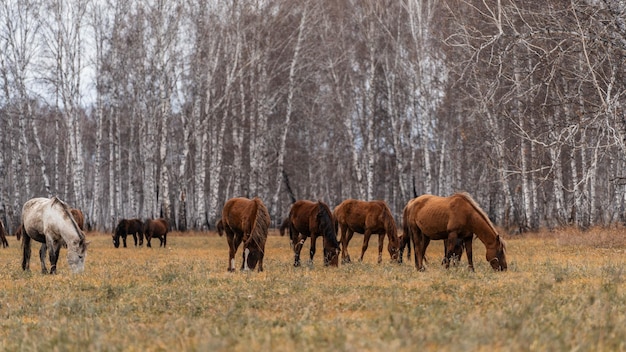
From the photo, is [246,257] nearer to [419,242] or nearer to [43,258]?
[419,242]

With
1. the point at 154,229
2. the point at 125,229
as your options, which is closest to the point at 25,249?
the point at 125,229

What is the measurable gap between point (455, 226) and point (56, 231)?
807 cm

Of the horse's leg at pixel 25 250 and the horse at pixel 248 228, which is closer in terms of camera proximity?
the horse at pixel 248 228

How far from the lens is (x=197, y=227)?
33469 mm

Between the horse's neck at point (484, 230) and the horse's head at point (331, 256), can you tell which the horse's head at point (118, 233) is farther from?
the horse's neck at point (484, 230)

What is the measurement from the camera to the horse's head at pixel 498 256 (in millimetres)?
12008

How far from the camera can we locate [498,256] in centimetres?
1207

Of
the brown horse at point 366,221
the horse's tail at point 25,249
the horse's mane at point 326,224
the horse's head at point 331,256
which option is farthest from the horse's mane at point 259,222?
the horse's tail at point 25,249

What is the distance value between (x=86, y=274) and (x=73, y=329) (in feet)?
21.1

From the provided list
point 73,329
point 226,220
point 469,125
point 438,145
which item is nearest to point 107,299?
point 73,329

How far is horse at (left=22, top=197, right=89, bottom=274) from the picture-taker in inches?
517

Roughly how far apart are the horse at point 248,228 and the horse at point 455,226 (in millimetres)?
3160

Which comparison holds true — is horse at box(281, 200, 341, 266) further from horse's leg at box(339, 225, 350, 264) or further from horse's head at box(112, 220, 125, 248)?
horse's head at box(112, 220, 125, 248)

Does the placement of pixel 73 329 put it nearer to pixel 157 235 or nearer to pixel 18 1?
pixel 157 235
